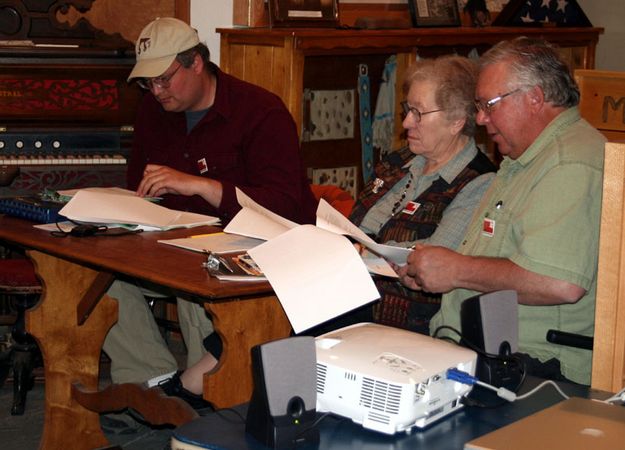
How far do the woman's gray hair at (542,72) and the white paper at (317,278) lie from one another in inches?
25.2

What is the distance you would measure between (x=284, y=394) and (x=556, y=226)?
970 millimetres

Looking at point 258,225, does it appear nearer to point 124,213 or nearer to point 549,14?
point 124,213

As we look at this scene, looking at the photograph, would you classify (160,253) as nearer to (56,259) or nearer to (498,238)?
(56,259)

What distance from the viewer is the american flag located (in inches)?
214

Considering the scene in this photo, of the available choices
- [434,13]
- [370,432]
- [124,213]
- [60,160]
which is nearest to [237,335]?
[124,213]

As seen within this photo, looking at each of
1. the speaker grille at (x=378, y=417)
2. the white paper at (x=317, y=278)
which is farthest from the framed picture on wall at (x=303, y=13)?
the speaker grille at (x=378, y=417)

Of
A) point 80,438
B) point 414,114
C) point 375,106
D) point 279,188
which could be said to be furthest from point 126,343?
point 375,106

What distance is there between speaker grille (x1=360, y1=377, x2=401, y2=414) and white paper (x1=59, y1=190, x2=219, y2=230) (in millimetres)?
1412

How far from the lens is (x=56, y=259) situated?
297 cm

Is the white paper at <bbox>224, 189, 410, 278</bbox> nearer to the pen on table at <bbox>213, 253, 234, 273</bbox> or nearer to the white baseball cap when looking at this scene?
the pen on table at <bbox>213, 253, 234, 273</bbox>

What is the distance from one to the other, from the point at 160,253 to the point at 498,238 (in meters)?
0.84

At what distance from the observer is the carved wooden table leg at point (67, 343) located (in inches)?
118

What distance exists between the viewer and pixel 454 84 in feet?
9.51

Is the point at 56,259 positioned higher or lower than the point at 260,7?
lower
